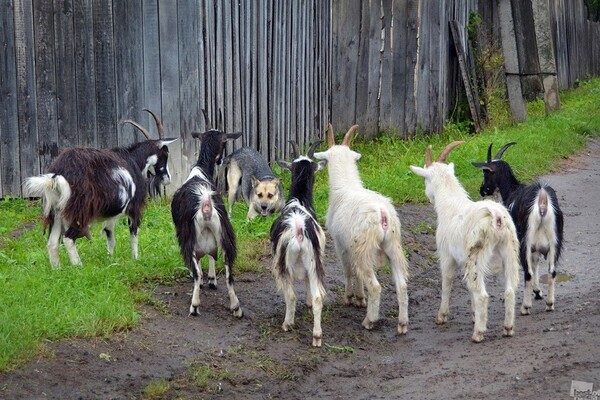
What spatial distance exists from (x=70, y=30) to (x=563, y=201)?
6.56m

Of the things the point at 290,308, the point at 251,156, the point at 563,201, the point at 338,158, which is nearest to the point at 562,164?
the point at 563,201

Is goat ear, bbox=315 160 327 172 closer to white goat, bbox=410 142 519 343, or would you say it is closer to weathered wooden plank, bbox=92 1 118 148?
white goat, bbox=410 142 519 343

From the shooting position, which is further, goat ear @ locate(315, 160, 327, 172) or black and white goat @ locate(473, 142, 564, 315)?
goat ear @ locate(315, 160, 327, 172)

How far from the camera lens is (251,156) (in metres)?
12.1

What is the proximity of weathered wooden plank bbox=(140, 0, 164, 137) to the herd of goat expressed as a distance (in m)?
2.47

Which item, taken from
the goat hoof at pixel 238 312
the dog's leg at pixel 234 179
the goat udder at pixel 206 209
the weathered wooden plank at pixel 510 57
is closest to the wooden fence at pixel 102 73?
the dog's leg at pixel 234 179

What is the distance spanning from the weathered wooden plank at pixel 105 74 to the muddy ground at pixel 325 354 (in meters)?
3.43

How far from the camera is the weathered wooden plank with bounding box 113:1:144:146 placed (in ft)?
39.8

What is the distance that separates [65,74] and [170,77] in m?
1.24

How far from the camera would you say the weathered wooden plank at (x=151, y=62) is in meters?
12.2

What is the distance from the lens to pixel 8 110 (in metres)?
12.0

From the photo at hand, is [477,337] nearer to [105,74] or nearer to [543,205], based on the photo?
[543,205]

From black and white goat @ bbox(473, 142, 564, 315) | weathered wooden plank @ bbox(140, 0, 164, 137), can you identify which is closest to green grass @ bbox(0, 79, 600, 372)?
weathered wooden plank @ bbox(140, 0, 164, 137)

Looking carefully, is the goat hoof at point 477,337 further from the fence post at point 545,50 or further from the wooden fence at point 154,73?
the fence post at point 545,50
